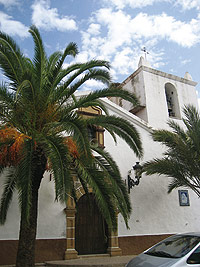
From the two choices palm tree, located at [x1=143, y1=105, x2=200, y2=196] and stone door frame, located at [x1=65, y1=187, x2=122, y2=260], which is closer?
stone door frame, located at [x1=65, y1=187, x2=122, y2=260]

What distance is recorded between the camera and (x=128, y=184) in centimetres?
1059

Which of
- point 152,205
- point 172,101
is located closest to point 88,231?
point 152,205

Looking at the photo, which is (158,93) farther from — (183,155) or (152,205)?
(152,205)

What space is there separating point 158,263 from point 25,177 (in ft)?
9.72

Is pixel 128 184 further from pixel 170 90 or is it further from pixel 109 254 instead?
pixel 170 90

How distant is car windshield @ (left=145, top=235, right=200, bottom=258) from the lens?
474 centimetres

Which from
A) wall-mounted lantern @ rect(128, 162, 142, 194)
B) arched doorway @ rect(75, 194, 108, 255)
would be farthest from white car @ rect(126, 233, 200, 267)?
wall-mounted lantern @ rect(128, 162, 142, 194)

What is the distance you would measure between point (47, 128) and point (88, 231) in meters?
4.98

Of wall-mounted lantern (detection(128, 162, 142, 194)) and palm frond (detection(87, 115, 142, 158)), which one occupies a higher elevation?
palm frond (detection(87, 115, 142, 158))

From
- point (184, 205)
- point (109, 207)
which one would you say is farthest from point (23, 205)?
point (184, 205)

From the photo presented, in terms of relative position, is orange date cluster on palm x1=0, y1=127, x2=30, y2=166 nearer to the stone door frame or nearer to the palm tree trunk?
the palm tree trunk

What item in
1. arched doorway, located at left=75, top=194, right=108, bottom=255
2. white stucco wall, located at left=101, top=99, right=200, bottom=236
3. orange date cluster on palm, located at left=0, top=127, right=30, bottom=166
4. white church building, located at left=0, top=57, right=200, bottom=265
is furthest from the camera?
white stucco wall, located at left=101, top=99, right=200, bottom=236

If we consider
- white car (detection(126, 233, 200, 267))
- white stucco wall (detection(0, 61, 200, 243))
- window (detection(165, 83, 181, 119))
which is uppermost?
window (detection(165, 83, 181, 119))

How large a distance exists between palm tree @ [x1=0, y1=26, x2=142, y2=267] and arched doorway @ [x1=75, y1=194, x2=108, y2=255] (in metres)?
3.04
